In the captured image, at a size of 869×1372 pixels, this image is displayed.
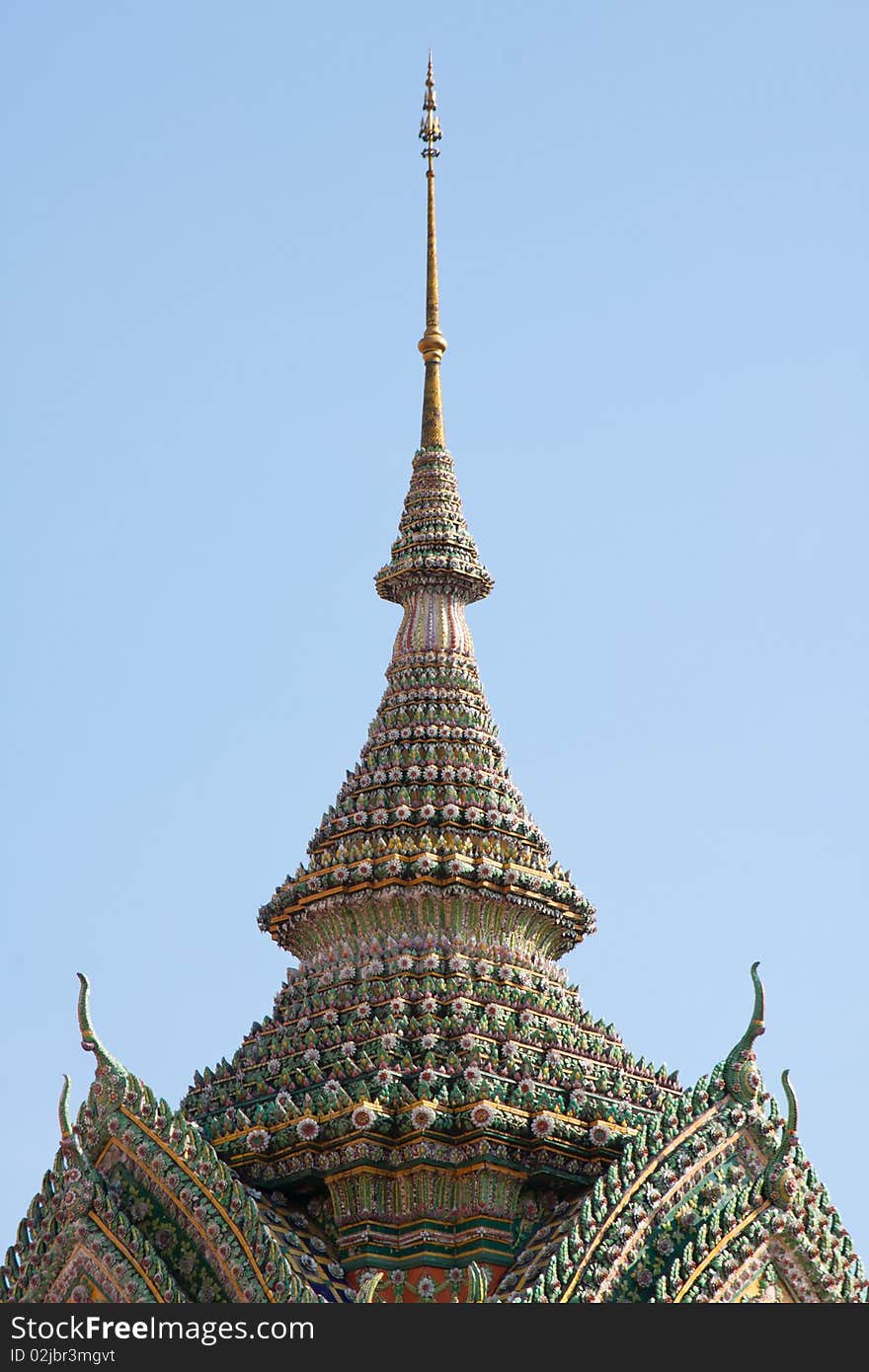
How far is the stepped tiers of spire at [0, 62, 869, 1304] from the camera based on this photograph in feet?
131

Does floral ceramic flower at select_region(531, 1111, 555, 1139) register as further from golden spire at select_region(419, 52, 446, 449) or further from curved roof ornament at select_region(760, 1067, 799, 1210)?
golden spire at select_region(419, 52, 446, 449)

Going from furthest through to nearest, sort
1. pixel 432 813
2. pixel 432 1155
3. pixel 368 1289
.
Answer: pixel 432 813 → pixel 432 1155 → pixel 368 1289

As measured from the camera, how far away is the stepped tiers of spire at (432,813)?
45.3m

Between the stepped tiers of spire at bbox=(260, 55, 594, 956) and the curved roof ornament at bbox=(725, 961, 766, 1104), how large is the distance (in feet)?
15.9

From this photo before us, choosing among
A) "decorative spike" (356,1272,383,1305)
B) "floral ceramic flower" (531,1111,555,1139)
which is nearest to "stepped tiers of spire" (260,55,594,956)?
"floral ceramic flower" (531,1111,555,1139)

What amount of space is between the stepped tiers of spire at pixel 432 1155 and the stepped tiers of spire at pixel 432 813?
0.08 metres

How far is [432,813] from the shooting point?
4622 cm

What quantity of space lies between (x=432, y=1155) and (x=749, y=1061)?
14.6 feet

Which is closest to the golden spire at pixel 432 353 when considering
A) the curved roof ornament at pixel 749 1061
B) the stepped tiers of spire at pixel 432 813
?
the stepped tiers of spire at pixel 432 813

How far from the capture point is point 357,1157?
134 ft

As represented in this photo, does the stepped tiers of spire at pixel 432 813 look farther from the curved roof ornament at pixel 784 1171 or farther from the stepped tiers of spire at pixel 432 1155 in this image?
the curved roof ornament at pixel 784 1171

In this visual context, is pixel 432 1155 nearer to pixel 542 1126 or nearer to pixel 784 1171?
pixel 542 1126

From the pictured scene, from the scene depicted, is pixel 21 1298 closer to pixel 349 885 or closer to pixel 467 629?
pixel 349 885

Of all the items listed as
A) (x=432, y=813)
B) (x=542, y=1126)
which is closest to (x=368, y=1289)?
(x=542, y=1126)
